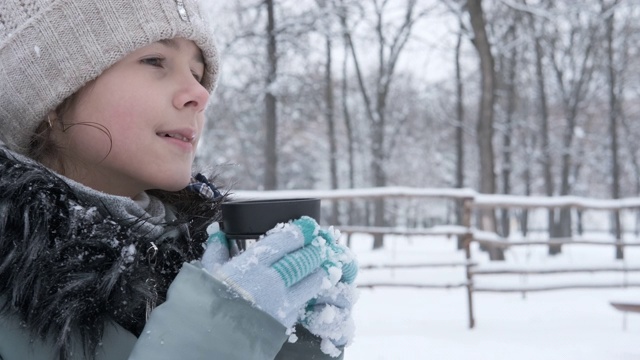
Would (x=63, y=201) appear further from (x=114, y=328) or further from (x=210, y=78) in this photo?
(x=210, y=78)

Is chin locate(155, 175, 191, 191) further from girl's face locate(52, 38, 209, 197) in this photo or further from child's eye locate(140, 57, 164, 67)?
child's eye locate(140, 57, 164, 67)

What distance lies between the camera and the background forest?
11820 millimetres

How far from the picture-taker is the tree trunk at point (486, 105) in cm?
943

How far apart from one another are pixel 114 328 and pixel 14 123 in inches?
22.3

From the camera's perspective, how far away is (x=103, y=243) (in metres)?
0.94

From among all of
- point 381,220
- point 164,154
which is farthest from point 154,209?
point 381,220

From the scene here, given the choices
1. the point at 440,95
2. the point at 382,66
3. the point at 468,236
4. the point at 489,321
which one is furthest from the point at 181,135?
the point at 440,95

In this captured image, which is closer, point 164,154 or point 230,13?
point 164,154

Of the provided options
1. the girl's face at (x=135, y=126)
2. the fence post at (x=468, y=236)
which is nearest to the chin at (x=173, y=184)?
the girl's face at (x=135, y=126)

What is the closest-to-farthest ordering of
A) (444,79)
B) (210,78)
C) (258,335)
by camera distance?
1. (258,335)
2. (210,78)
3. (444,79)

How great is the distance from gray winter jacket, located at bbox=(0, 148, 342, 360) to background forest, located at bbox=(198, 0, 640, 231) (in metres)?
9.84

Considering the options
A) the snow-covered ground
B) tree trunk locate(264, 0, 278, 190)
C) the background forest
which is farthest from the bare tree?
the snow-covered ground

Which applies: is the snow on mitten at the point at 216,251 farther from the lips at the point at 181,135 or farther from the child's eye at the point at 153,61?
the child's eye at the point at 153,61

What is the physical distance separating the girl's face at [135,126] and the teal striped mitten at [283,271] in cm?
33
